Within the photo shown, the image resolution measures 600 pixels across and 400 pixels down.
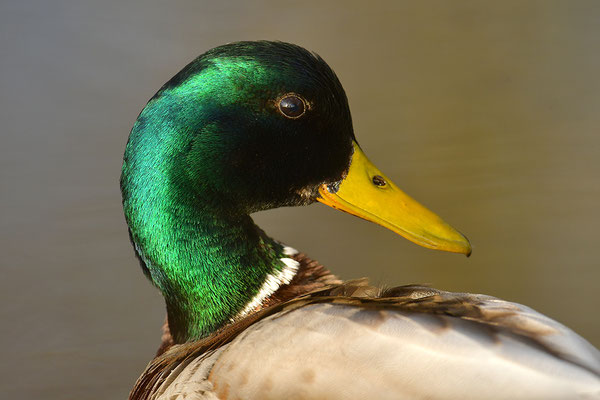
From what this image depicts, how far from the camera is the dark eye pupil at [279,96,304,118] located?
6.22 feet

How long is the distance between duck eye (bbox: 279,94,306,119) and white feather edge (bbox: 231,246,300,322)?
34 cm

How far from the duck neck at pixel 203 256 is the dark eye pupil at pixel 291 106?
0.25 metres

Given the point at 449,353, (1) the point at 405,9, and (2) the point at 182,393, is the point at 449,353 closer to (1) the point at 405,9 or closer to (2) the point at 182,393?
(2) the point at 182,393

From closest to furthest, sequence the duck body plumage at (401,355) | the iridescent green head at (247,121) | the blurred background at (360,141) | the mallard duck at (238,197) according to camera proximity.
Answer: the duck body plumage at (401,355)
the mallard duck at (238,197)
the iridescent green head at (247,121)
the blurred background at (360,141)

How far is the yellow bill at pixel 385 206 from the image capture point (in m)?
1.94

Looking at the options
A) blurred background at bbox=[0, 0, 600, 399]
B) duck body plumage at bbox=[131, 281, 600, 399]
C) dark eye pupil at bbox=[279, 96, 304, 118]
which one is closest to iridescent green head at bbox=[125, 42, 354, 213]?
dark eye pupil at bbox=[279, 96, 304, 118]

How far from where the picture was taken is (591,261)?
325 cm

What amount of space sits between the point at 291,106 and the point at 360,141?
1.84m

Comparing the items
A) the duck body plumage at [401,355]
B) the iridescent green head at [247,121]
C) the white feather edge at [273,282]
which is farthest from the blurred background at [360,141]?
the duck body plumage at [401,355]

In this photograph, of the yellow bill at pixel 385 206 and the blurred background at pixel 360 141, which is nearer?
the yellow bill at pixel 385 206

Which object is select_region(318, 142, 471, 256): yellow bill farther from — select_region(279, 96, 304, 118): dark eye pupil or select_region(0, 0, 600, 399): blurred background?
select_region(0, 0, 600, 399): blurred background

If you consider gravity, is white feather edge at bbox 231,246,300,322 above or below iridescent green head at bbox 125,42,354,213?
below

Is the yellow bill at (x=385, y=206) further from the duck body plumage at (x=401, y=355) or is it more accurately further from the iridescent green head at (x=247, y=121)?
the duck body plumage at (x=401, y=355)

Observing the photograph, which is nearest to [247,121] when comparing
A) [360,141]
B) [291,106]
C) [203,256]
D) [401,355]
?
[291,106]
